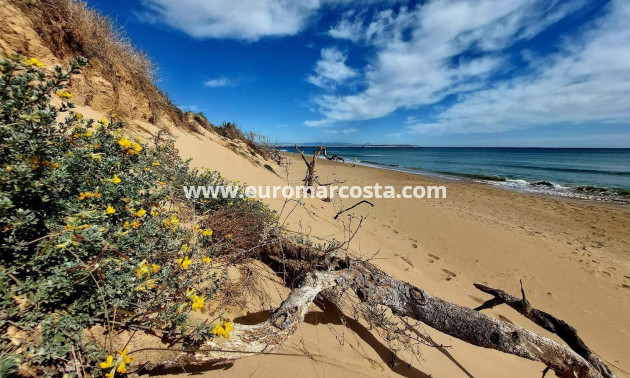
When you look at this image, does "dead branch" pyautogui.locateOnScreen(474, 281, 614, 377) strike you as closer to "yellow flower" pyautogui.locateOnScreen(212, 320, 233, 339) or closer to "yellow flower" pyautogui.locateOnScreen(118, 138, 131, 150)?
"yellow flower" pyautogui.locateOnScreen(212, 320, 233, 339)

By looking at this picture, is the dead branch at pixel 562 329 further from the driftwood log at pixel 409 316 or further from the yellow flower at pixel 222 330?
the yellow flower at pixel 222 330

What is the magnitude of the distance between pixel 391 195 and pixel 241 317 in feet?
34.3

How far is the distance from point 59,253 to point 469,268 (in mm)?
5890

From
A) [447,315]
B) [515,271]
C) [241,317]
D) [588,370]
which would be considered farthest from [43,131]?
[515,271]

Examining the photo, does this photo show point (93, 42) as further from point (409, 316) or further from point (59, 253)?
point (409, 316)

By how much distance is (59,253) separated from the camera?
4.39ft

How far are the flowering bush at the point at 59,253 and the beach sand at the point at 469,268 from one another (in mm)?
584

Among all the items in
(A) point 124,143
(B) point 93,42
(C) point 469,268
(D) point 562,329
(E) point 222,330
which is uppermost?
(B) point 93,42

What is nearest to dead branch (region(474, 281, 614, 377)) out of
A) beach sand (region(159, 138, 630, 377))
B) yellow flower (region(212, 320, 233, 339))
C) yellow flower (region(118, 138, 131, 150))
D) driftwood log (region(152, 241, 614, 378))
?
driftwood log (region(152, 241, 614, 378))

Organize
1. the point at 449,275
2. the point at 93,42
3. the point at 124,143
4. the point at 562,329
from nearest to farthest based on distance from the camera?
the point at 124,143 < the point at 562,329 < the point at 449,275 < the point at 93,42

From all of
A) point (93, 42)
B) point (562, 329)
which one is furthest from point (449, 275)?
point (93, 42)

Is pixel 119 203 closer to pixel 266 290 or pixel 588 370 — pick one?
pixel 266 290

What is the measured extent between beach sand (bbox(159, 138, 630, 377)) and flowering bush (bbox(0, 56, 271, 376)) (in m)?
0.58

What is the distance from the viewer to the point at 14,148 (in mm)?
1301
